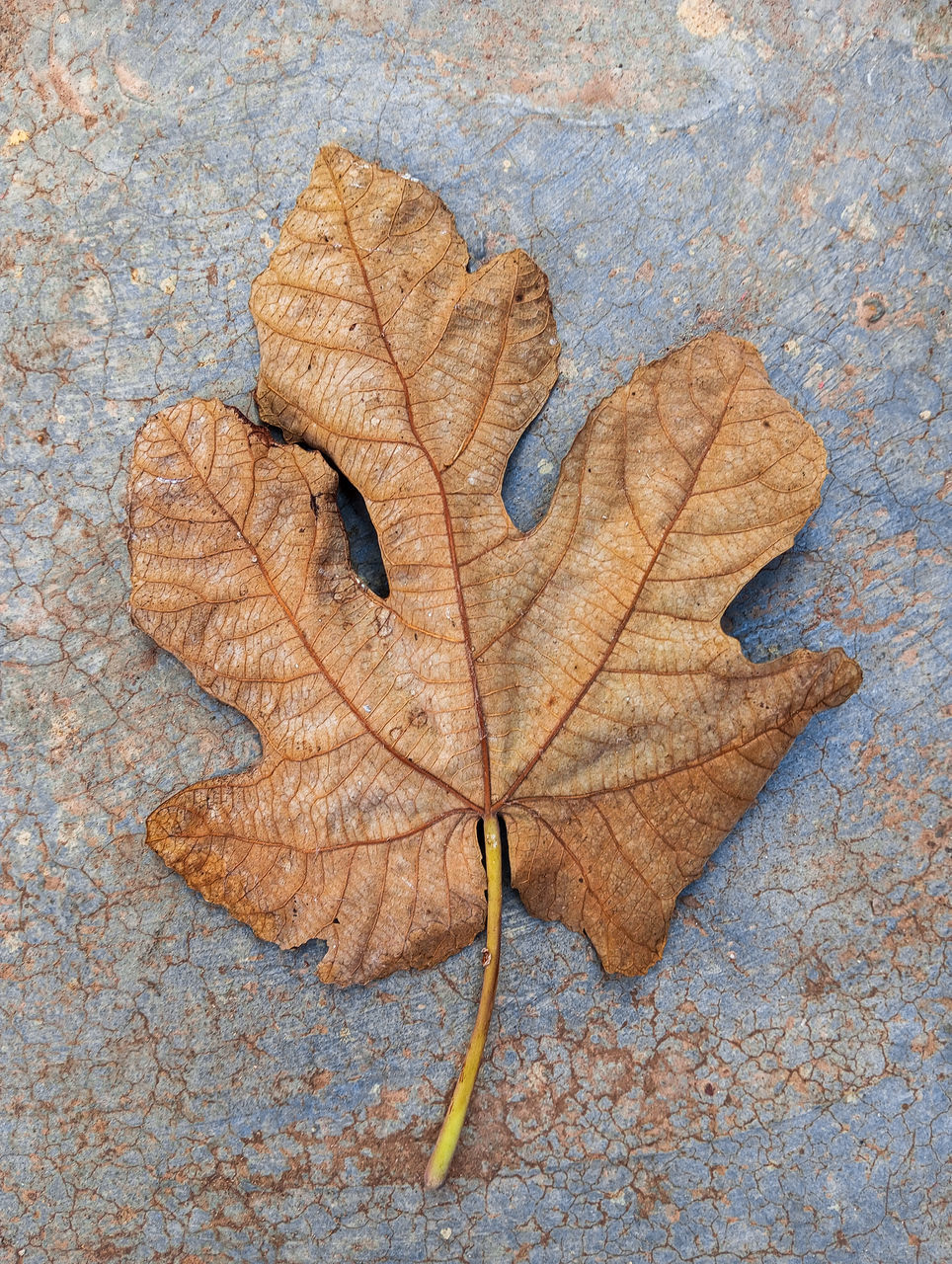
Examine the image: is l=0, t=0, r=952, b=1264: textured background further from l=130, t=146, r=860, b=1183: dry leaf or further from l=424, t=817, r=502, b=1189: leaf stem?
l=130, t=146, r=860, b=1183: dry leaf

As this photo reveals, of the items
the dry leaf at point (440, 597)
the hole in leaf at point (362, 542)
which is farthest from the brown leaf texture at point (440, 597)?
the hole in leaf at point (362, 542)

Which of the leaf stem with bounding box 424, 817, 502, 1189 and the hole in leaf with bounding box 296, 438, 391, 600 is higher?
the hole in leaf with bounding box 296, 438, 391, 600

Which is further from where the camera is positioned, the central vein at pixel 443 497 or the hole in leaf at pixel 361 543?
the hole in leaf at pixel 361 543

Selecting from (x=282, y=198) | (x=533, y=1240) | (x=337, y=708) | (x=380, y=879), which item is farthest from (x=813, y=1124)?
(x=282, y=198)

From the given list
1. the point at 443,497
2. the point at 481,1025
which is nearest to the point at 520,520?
the point at 443,497

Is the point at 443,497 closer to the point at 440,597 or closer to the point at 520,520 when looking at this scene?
the point at 440,597

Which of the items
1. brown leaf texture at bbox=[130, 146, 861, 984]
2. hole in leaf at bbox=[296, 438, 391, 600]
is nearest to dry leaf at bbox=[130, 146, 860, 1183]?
brown leaf texture at bbox=[130, 146, 861, 984]

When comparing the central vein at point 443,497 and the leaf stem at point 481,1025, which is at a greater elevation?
the central vein at point 443,497

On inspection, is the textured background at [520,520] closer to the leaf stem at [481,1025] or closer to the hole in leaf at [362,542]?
the leaf stem at [481,1025]
